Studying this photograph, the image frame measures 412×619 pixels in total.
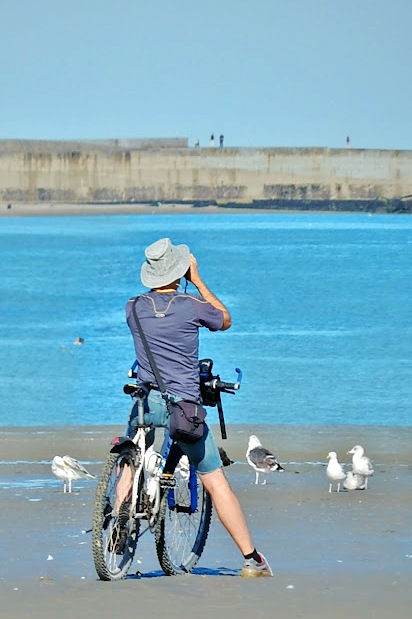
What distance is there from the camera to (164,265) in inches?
271

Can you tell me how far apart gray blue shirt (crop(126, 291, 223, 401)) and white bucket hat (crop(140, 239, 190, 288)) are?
4.0 inches

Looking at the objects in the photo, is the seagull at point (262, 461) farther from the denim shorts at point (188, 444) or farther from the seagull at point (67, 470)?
the denim shorts at point (188, 444)

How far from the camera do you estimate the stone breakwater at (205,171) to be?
398 feet

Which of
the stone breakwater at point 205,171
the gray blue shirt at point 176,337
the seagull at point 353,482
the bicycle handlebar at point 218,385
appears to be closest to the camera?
the gray blue shirt at point 176,337

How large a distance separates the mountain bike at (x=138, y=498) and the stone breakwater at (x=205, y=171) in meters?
114

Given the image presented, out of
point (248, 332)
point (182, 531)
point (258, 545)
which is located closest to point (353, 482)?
point (258, 545)

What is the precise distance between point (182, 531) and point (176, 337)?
3.37 ft

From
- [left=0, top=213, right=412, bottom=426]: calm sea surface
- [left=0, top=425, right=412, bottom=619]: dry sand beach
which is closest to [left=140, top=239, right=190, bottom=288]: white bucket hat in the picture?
[left=0, top=425, right=412, bottom=619]: dry sand beach

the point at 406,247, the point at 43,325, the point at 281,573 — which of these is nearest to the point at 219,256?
the point at 406,247

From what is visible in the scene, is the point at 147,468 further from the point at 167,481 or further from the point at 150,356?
the point at 150,356

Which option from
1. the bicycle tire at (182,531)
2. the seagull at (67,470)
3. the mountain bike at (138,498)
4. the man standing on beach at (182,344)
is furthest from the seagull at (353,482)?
the man standing on beach at (182,344)

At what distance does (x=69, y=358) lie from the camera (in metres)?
28.1

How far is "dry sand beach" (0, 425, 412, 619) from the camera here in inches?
235

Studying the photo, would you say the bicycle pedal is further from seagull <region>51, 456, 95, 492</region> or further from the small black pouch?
seagull <region>51, 456, 95, 492</region>
